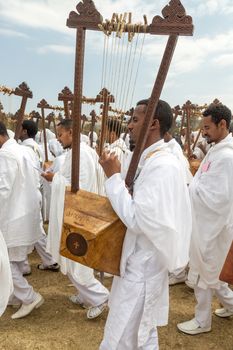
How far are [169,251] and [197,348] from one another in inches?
67.1

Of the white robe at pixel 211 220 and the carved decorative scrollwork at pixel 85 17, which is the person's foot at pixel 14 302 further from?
the carved decorative scrollwork at pixel 85 17

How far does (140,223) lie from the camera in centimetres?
196

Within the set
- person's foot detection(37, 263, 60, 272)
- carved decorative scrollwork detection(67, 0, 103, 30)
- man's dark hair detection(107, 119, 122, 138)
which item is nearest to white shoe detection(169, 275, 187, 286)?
person's foot detection(37, 263, 60, 272)

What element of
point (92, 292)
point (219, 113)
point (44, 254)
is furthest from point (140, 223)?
point (44, 254)

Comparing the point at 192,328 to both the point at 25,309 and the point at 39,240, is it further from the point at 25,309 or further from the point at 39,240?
the point at 39,240

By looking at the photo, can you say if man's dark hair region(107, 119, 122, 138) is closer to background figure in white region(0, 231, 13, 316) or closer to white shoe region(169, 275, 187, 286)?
background figure in white region(0, 231, 13, 316)

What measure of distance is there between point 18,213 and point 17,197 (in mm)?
155

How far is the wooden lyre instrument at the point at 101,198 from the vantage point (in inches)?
76.4

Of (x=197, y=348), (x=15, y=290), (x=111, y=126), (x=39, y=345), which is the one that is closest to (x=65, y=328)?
(x=39, y=345)

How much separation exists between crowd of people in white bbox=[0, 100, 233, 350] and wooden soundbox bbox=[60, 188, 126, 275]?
8cm

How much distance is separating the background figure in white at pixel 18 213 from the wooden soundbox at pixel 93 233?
5.16 ft

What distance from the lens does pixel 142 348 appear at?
7.28 ft

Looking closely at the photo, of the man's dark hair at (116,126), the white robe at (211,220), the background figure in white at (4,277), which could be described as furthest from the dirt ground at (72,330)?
the man's dark hair at (116,126)

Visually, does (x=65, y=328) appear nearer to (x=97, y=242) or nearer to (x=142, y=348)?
(x=142, y=348)
